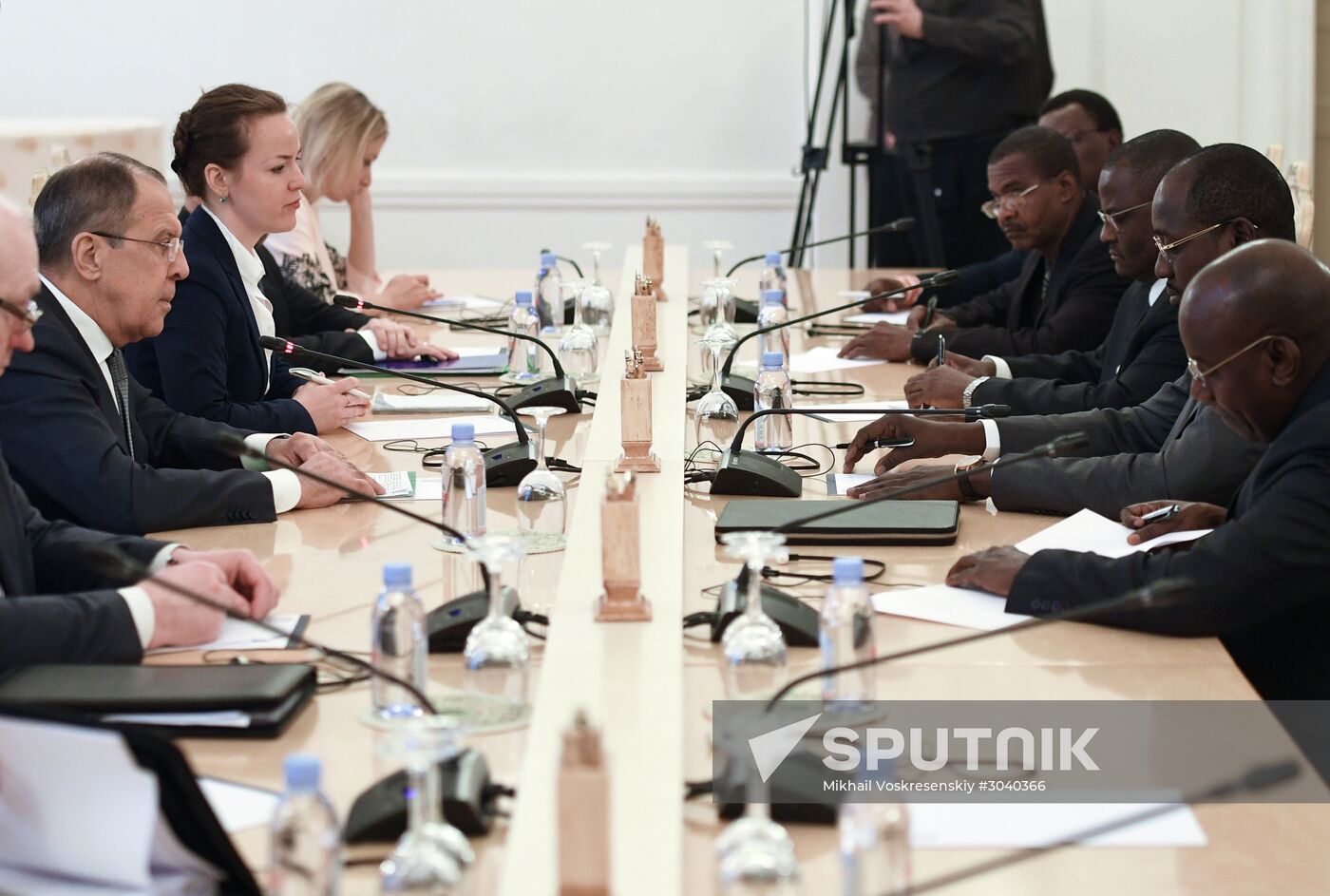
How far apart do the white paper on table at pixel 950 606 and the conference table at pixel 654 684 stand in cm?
2

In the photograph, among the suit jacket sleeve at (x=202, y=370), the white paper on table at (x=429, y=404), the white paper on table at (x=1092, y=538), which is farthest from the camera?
the white paper on table at (x=429, y=404)

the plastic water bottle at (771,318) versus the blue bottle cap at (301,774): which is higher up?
the plastic water bottle at (771,318)

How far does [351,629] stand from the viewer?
73.3 inches

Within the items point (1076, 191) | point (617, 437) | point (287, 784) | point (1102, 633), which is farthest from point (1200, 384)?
point (1076, 191)

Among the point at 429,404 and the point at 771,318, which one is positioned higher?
the point at 771,318

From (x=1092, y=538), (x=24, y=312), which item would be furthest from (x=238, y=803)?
(x=1092, y=538)

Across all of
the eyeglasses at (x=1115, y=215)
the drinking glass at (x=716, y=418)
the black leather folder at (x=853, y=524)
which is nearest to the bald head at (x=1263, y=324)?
the black leather folder at (x=853, y=524)

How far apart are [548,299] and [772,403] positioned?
149 cm

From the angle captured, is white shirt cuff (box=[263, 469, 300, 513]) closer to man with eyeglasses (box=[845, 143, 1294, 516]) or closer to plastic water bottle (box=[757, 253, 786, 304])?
man with eyeglasses (box=[845, 143, 1294, 516])

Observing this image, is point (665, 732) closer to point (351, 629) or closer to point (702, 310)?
point (351, 629)

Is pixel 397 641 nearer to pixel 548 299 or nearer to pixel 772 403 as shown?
pixel 772 403

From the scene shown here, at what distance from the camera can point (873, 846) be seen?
112 cm

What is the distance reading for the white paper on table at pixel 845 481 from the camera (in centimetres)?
252

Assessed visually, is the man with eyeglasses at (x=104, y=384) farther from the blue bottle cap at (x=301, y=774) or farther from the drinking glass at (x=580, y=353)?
the blue bottle cap at (x=301, y=774)
